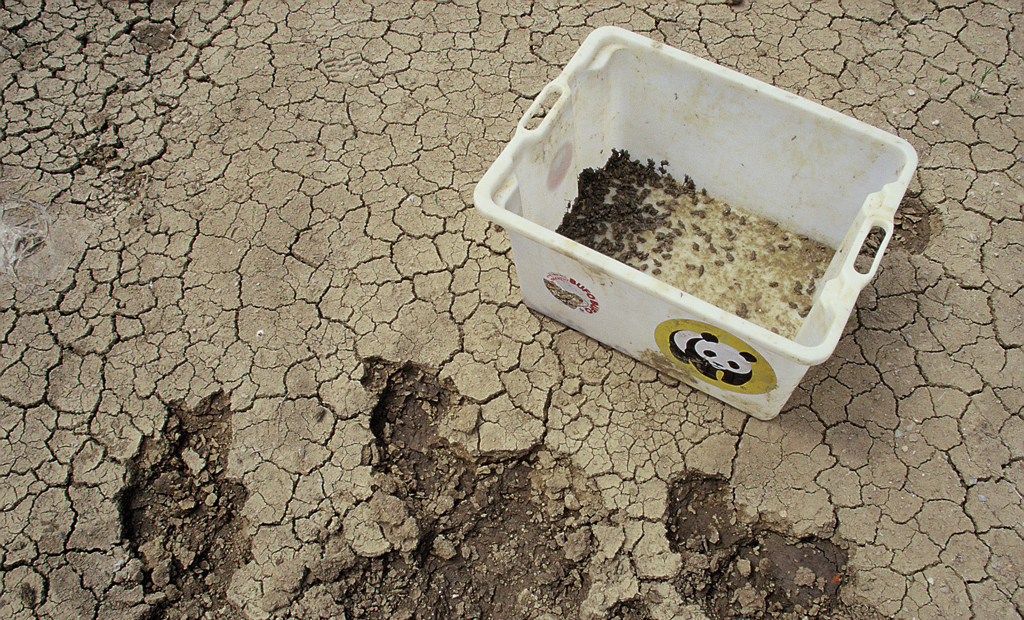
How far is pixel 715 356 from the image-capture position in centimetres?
284

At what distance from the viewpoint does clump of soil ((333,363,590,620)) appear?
2.92 m

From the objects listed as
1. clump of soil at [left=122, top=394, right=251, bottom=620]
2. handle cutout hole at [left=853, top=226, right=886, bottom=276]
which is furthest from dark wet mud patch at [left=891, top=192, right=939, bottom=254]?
clump of soil at [left=122, top=394, right=251, bottom=620]

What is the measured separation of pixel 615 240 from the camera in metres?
3.54

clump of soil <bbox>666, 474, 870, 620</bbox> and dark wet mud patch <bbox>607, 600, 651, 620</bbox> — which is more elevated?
clump of soil <bbox>666, 474, 870, 620</bbox>

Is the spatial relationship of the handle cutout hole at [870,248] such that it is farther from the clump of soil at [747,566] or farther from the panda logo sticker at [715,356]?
the clump of soil at [747,566]

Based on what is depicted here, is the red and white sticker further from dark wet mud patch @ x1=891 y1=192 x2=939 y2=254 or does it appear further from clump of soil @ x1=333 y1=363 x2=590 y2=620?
dark wet mud patch @ x1=891 y1=192 x2=939 y2=254

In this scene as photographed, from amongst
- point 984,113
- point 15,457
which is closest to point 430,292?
point 15,457

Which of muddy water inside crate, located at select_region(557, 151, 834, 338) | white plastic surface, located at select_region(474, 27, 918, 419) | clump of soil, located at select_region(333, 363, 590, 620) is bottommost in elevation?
clump of soil, located at select_region(333, 363, 590, 620)

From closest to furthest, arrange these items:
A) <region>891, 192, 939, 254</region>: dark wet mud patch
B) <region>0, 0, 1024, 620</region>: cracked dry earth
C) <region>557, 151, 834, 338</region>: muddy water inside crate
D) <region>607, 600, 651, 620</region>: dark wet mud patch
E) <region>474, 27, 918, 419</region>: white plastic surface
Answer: <region>474, 27, 918, 419</region>: white plastic surface
<region>607, 600, 651, 620</region>: dark wet mud patch
<region>0, 0, 1024, 620</region>: cracked dry earth
<region>557, 151, 834, 338</region>: muddy water inside crate
<region>891, 192, 939, 254</region>: dark wet mud patch

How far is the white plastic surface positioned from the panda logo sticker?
1cm

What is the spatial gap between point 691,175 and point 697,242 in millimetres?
363

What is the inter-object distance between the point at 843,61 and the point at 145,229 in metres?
3.98

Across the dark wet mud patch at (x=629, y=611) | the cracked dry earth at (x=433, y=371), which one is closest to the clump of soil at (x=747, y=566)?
the cracked dry earth at (x=433, y=371)

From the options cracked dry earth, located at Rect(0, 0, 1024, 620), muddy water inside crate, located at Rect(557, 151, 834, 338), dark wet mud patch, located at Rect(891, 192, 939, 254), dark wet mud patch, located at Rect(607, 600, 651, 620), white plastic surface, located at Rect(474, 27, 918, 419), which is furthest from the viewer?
dark wet mud patch, located at Rect(891, 192, 939, 254)
